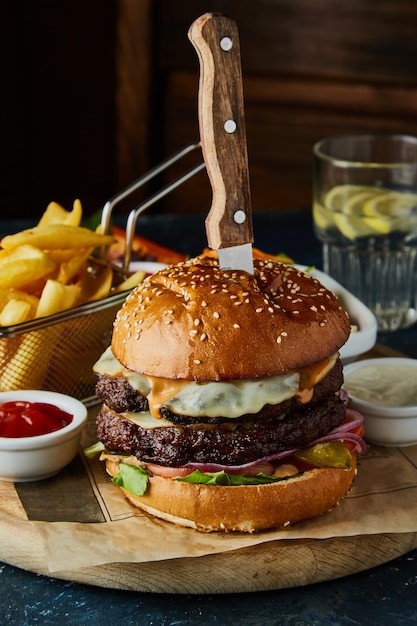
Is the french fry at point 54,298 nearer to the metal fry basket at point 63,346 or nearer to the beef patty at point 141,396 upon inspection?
the metal fry basket at point 63,346

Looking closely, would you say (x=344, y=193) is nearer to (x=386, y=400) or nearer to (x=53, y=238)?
(x=386, y=400)

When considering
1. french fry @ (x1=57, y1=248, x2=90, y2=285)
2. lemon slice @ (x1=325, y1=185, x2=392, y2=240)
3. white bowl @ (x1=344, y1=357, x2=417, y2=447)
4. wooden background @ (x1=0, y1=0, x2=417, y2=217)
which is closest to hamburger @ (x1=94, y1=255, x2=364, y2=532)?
white bowl @ (x1=344, y1=357, x2=417, y2=447)

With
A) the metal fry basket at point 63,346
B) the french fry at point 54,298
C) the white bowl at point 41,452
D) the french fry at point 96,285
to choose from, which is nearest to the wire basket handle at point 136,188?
the metal fry basket at point 63,346

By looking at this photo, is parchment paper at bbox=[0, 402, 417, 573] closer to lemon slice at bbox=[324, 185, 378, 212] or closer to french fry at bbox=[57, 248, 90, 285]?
french fry at bbox=[57, 248, 90, 285]

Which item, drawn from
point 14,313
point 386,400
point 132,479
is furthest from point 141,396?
point 386,400

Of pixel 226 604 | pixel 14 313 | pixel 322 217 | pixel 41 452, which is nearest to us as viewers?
pixel 226 604

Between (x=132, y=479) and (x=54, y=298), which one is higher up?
(x=54, y=298)
